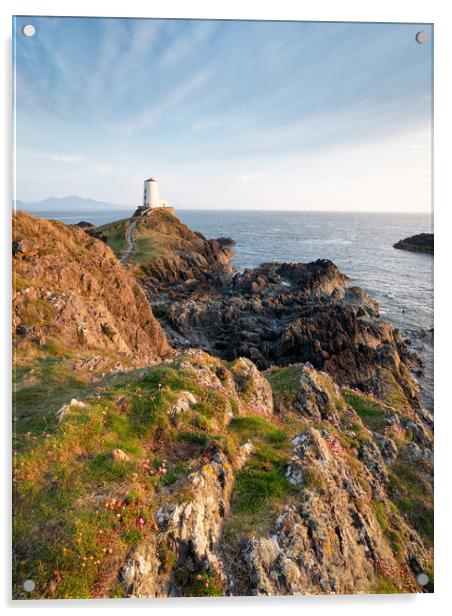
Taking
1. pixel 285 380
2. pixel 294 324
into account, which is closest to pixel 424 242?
pixel 285 380

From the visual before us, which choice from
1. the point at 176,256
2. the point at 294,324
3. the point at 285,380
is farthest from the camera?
the point at 176,256

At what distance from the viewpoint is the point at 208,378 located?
10742 mm

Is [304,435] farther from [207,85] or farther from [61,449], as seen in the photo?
[207,85]

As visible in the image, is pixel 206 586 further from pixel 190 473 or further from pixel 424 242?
pixel 424 242

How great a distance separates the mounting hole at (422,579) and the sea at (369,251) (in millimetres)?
6390

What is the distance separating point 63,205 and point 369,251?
1835 cm

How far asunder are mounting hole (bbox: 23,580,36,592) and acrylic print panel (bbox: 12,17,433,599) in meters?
0.11

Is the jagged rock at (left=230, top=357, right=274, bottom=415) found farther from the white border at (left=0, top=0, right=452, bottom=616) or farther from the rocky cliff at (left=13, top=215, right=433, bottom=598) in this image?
the white border at (left=0, top=0, right=452, bottom=616)

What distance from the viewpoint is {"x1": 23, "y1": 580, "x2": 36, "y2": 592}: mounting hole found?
6.25 meters

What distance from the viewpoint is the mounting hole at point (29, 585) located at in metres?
6.25

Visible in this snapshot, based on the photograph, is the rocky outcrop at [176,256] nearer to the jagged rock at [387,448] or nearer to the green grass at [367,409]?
the green grass at [367,409]

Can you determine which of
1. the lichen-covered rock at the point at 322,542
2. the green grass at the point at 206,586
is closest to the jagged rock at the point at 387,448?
the lichen-covered rock at the point at 322,542

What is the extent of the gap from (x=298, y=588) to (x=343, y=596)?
1648 millimetres

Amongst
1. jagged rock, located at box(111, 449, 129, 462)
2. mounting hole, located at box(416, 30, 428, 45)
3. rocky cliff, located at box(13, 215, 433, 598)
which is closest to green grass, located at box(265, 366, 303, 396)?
rocky cliff, located at box(13, 215, 433, 598)
